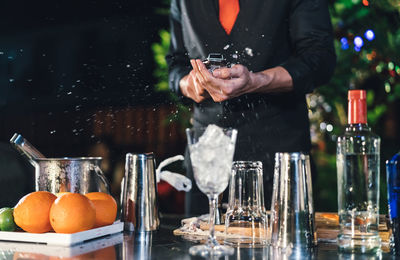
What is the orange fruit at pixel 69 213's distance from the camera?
1.17 m

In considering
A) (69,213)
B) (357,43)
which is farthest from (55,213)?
(357,43)

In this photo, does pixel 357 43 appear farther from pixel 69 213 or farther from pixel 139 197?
pixel 69 213

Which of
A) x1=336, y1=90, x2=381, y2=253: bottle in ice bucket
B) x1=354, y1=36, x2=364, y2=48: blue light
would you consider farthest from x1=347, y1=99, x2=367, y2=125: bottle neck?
x1=354, y1=36, x2=364, y2=48: blue light

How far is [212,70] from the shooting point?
1.57 metres

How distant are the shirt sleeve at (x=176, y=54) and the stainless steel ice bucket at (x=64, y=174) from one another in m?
0.66

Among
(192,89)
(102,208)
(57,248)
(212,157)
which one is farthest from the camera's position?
(192,89)

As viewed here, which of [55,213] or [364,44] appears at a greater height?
[364,44]

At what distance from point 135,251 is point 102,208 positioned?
0.26 meters

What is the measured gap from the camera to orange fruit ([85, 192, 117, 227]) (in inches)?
51.6

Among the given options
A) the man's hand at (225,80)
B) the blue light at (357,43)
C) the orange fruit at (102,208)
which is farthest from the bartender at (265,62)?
the blue light at (357,43)

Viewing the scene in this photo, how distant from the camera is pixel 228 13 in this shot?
2008 mm

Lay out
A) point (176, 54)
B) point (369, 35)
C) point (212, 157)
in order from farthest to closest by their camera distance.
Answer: point (369, 35) < point (176, 54) < point (212, 157)

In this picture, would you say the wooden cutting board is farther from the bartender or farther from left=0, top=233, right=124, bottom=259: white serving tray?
the bartender

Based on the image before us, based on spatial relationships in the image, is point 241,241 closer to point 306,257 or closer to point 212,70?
point 306,257
